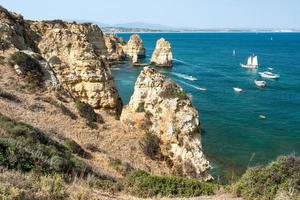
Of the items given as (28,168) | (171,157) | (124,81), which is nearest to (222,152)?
(171,157)

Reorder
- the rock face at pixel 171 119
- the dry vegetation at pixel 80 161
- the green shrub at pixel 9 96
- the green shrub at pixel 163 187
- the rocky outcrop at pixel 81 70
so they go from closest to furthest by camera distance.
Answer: the dry vegetation at pixel 80 161 < the green shrub at pixel 163 187 < the green shrub at pixel 9 96 < the rock face at pixel 171 119 < the rocky outcrop at pixel 81 70

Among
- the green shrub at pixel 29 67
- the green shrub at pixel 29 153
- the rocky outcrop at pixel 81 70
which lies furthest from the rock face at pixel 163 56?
the green shrub at pixel 29 153

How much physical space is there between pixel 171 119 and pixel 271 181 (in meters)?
13.8

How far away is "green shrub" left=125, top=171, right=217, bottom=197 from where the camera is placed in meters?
13.5

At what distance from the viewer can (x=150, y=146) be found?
928 inches

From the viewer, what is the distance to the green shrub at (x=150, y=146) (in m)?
23.3

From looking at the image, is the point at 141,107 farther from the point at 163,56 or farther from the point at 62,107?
the point at 163,56

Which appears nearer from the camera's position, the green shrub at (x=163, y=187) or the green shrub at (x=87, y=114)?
the green shrub at (x=163, y=187)

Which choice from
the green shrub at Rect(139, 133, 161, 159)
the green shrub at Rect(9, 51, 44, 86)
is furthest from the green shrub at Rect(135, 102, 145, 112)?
the green shrub at Rect(9, 51, 44, 86)

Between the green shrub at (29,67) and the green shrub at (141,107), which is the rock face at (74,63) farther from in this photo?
the green shrub at (141,107)

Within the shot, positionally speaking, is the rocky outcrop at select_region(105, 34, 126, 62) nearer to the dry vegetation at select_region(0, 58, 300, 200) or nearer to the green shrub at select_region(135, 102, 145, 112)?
the green shrub at select_region(135, 102, 145, 112)

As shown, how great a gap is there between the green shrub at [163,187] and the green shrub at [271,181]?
1.94 m

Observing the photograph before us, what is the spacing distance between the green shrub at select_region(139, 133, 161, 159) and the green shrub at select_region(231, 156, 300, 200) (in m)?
10.7

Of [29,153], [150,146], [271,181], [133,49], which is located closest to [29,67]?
[150,146]
